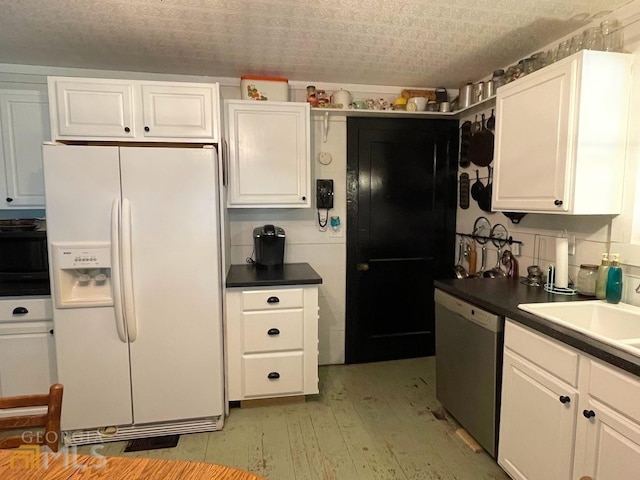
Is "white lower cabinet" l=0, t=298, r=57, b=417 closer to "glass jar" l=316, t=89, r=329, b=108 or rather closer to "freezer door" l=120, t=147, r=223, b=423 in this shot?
"freezer door" l=120, t=147, r=223, b=423

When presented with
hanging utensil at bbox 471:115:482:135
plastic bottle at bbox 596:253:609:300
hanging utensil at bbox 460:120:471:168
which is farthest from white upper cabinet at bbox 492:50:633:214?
hanging utensil at bbox 460:120:471:168

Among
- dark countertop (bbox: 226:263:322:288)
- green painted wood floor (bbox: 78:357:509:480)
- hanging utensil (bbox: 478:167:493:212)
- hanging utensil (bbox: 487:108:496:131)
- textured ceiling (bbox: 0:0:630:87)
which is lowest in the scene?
green painted wood floor (bbox: 78:357:509:480)

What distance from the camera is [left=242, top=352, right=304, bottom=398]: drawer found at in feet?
8.16

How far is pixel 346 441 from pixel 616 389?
145 cm

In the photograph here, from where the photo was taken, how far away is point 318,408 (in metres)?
2.57

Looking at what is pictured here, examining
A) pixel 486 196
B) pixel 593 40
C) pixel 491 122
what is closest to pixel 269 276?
pixel 486 196

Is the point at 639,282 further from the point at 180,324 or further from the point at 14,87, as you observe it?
the point at 14,87

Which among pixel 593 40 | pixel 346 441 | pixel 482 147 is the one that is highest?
pixel 593 40

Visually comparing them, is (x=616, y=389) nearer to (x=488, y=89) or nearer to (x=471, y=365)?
(x=471, y=365)

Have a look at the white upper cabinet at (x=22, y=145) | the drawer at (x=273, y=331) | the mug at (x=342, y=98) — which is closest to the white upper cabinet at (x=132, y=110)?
the white upper cabinet at (x=22, y=145)

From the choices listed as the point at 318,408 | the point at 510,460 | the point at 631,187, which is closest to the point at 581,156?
the point at 631,187

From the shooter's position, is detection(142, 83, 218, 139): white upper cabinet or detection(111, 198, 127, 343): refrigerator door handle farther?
detection(142, 83, 218, 139): white upper cabinet

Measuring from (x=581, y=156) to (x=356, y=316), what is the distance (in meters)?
2.02

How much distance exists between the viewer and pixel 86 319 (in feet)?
6.93
